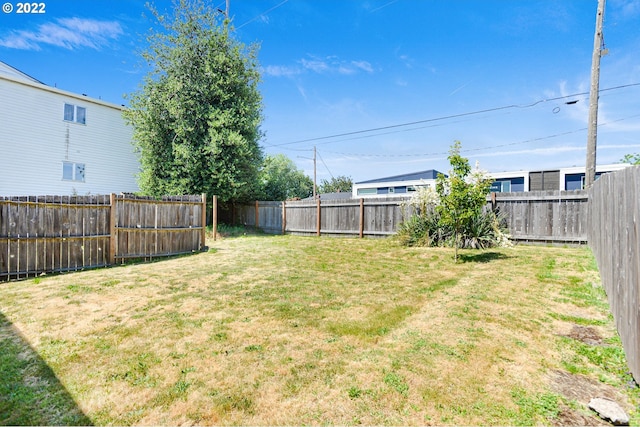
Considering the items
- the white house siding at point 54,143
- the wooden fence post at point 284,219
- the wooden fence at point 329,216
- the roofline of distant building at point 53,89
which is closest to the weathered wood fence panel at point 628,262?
the wooden fence at point 329,216

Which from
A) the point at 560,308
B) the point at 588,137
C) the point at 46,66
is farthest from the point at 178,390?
the point at 46,66

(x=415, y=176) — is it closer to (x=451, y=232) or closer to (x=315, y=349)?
(x=451, y=232)

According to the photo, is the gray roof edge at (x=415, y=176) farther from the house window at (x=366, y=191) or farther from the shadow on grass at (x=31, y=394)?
the shadow on grass at (x=31, y=394)

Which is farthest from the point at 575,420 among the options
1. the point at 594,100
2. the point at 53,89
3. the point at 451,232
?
the point at 53,89

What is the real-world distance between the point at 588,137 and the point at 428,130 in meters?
13.1

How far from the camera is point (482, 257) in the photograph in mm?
8102

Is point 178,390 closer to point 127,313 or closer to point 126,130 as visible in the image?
point 127,313

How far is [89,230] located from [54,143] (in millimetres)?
11357

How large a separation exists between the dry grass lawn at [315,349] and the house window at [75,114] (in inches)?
525

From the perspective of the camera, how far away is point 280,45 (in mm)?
16984

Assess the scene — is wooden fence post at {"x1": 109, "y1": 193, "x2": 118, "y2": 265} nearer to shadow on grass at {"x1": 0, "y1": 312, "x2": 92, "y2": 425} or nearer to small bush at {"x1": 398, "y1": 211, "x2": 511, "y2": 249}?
shadow on grass at {"x1": 0, "y1": 312, "x2": 92, "y2": 425}

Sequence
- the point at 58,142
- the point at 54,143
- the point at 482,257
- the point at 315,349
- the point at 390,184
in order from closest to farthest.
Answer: the point at 315,349
the point at 482,257
the point at 54,143
the point at 58,142
the point at 390,184

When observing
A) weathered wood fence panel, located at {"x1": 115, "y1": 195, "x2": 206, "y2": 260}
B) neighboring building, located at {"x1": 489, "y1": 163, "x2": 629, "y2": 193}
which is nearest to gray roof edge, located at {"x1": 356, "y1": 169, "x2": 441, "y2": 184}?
neighboring building, located at {"x1": 489, "y1": 163, "x2": 629, "y2": 193}

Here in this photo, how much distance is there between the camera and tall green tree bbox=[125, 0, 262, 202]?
47.7ft
